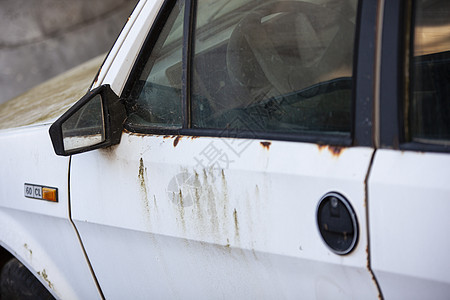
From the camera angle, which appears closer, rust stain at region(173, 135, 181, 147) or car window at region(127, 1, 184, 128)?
rust stain at region(173, 135, 181, 147)

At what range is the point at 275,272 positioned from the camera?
148 centimetres

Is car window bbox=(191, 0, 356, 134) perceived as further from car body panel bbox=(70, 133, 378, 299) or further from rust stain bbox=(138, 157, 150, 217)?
rust stain bbox=(138, 157, 150, 217)

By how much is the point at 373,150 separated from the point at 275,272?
431 mm

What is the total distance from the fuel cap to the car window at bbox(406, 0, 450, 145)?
0.74 ft

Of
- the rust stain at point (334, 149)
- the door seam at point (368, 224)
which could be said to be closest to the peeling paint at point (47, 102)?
the rust stain at point (334, 149)

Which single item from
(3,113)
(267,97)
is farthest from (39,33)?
(267,97)

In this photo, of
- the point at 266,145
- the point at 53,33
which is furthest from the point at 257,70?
the point at 53,33

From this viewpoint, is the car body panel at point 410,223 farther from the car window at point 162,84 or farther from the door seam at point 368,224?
the car window at point 162,84

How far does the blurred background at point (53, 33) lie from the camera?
25.6 feet

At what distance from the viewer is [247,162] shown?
1.49 meters

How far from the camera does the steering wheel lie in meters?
1.43

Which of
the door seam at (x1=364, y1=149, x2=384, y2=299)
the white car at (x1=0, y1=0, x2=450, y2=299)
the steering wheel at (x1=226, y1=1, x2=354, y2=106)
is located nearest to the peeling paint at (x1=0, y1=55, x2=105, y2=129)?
the white car at (x1=0, y1=0, x2=450, y2=299)

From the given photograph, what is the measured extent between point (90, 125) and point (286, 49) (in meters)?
0.68

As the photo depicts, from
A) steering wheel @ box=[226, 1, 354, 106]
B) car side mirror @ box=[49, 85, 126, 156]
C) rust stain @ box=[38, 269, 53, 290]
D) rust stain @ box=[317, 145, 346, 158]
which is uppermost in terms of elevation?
steering wheel @ box=[226, 1, 354, 106]
